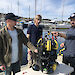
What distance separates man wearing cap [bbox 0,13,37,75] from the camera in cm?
151

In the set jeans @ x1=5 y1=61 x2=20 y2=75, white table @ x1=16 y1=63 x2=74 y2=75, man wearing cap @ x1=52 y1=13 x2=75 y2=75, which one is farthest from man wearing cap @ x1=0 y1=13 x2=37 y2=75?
man wearing cap @ x1=52 y1=13 x2=75 y2=75

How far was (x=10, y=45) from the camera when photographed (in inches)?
62.2

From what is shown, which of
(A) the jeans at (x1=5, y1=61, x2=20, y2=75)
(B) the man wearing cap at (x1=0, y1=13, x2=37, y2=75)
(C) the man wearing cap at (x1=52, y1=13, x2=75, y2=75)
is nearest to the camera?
(B) the man wearing cap at (x1=0, y1=13, x2=37, y2=75)

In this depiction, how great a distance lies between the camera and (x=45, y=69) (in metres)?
1.71

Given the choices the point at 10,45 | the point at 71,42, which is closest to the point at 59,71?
the point at 71,42

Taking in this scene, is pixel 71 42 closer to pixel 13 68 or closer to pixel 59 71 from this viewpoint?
pixel 59 71

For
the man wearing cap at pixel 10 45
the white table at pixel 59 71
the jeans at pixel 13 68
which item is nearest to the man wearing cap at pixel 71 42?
the white table at pixel 59 71

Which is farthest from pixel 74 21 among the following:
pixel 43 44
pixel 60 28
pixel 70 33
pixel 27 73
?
pixel 60 28

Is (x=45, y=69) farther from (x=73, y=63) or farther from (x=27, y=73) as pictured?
(x=73, y=63)

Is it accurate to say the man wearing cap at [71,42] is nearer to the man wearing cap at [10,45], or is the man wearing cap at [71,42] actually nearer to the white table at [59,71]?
the white table at [59,71]

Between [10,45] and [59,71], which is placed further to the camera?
[59,71]

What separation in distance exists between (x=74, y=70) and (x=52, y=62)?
2.14ft

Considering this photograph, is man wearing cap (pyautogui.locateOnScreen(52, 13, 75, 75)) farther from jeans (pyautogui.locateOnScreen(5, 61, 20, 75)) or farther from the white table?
jeans (pyautogui.locateOnScreen(5, 61, 20, 75))

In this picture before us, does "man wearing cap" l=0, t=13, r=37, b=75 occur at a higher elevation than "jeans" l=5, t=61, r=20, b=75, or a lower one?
higher
